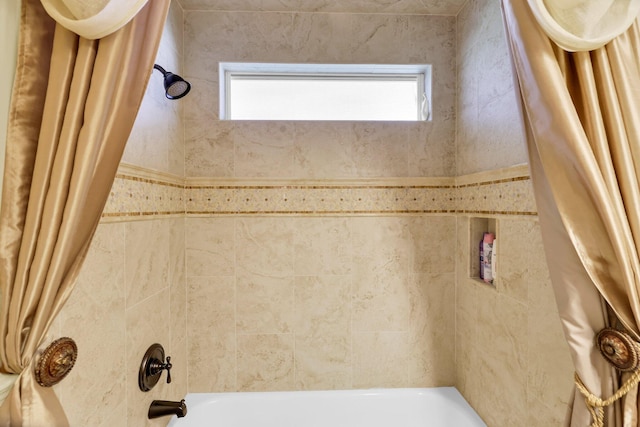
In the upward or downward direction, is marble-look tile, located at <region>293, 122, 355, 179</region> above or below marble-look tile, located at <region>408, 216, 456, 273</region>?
above

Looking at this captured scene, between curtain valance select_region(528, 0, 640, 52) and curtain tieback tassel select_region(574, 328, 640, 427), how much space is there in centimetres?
61

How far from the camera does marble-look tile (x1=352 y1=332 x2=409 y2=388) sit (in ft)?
5.69

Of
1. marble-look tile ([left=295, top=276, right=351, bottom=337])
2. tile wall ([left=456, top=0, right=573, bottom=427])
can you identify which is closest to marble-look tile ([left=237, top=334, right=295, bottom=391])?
marble-look tile ([left=295, top=276, right=351, bottom=337])

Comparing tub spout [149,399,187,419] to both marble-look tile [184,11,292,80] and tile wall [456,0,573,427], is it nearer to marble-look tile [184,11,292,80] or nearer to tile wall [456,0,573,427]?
tile wall [456,0,573,427]

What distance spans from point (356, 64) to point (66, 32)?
135cm

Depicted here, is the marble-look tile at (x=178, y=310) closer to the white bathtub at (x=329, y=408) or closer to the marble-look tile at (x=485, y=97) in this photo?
the white bathtub at (x=329, y=408)

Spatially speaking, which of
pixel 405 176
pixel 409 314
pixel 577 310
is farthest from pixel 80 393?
pixel 405 176

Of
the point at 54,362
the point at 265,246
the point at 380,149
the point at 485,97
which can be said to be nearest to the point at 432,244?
the point at 380,149

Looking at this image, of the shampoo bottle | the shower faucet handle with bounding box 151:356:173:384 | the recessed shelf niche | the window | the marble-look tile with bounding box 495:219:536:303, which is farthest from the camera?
the window

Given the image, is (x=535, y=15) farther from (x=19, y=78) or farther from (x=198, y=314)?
(x=198, y=314)

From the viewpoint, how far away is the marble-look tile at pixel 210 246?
1.70m

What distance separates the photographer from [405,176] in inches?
68.4

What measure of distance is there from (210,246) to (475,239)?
1.34 meters

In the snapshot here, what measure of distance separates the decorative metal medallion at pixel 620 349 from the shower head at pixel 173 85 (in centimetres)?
152
